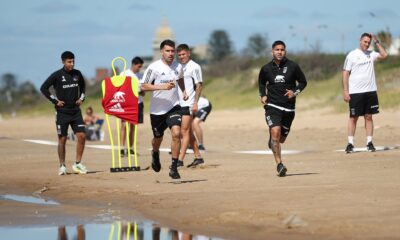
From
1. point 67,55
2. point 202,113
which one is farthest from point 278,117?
point 202,113

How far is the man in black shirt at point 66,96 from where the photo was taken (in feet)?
54.3

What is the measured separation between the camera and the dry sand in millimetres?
9914

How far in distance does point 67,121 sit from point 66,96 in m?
0.41

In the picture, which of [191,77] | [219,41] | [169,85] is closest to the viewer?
[169,85]

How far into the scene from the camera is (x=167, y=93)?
1464cm

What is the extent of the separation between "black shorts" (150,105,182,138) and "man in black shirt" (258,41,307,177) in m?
1.23

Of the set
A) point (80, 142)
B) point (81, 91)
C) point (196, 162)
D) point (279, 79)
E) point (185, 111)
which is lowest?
point (196, 162)

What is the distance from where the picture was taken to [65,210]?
12062mm

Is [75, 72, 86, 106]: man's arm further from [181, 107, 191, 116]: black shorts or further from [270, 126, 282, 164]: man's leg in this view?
[270, 126, 282, 164]: man's leg

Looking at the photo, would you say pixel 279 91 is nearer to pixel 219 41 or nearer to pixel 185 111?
pixel 185 111

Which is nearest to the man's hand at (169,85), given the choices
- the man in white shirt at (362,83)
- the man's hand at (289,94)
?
the man's hand at (289,94)

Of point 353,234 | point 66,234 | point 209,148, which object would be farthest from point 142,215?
point 209,148

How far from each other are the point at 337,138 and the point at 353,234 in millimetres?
15769

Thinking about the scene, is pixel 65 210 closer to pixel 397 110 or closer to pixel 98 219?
pixel 98 219
